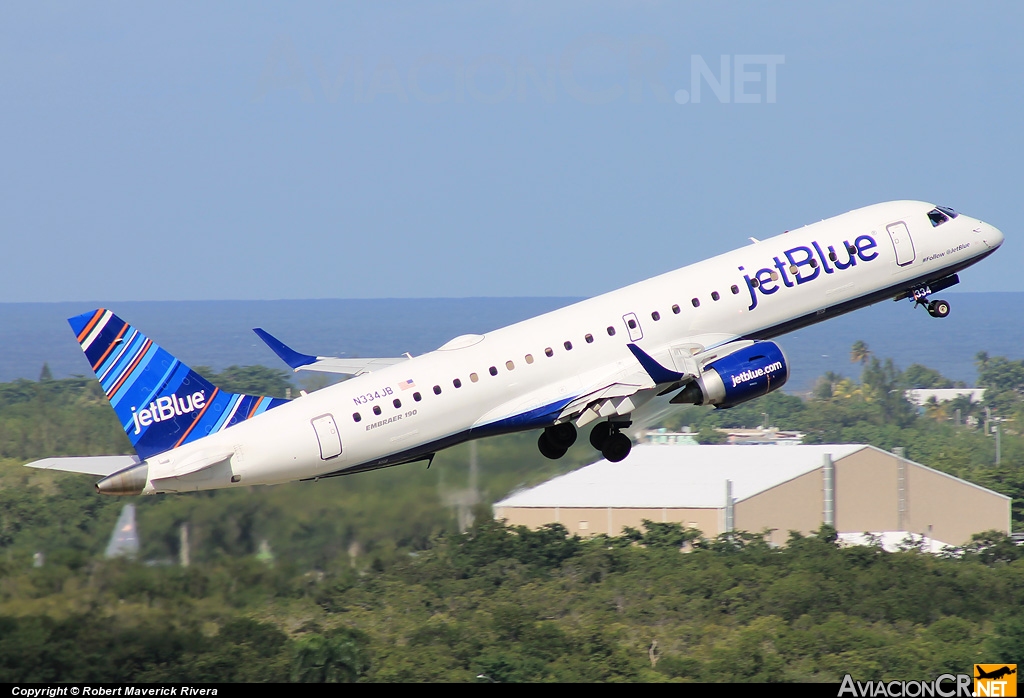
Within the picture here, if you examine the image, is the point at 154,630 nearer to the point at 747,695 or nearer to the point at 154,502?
the point at 154,502

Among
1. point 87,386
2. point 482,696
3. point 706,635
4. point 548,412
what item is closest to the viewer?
point 548,412

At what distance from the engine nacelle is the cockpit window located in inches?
350

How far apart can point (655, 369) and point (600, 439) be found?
13.3ft

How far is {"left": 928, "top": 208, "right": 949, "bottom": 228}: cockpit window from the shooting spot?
147 feet

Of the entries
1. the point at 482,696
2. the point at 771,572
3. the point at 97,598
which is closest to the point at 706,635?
the point at 771,572

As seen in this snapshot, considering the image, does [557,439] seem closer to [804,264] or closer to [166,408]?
[804,264]

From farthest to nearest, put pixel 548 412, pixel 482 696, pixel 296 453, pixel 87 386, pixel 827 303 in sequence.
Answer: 1. pixel 87 386
2. pixel 482 696
3. pixel 827 303
4. pixel 548 412
5. pixel 296 453

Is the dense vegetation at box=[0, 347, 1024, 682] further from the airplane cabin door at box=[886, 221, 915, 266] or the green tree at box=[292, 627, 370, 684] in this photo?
the airplane cabin door at box=[886, 221, 915, 266]

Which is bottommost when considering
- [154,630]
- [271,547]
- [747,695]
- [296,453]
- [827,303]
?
[747,695]

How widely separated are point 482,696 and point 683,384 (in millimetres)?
17507

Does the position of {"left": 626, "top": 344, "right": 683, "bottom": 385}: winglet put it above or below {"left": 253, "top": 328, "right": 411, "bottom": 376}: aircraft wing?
below

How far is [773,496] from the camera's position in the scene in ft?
291

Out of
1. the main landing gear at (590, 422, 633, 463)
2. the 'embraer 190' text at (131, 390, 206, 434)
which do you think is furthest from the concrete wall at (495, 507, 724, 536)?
the 'embraer 190' text at (131, 390, 206, 434)

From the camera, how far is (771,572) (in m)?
76.0
